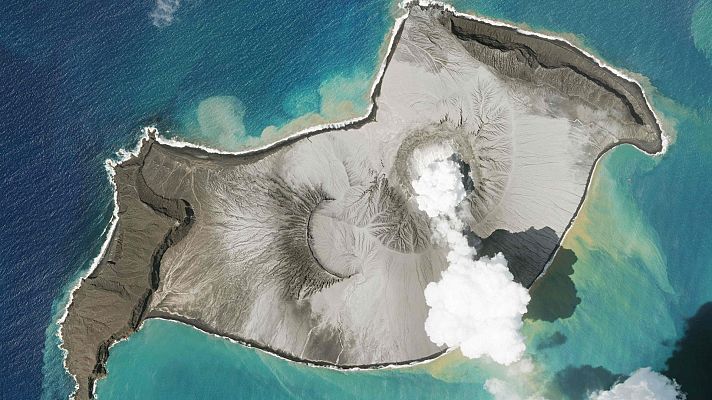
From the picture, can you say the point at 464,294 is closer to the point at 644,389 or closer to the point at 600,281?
the point at 600,281

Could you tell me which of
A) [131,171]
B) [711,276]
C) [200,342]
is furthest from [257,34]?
[711,276]

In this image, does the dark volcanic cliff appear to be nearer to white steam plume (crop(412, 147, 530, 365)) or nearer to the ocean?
the ocean

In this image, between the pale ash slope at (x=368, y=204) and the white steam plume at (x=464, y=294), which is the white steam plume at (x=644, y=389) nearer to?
the white steam plume at (x=464, y=294)

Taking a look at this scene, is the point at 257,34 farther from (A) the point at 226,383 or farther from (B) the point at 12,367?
(B) the point at 12,367

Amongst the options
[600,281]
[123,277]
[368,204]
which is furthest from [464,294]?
[123,277]

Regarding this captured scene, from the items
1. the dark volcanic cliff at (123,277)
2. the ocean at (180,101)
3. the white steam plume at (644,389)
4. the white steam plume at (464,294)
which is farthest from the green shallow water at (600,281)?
the white steam plume at (464,294)
